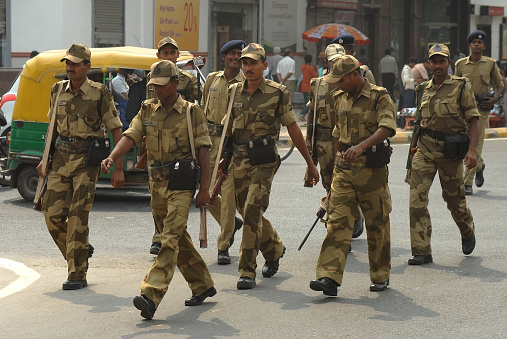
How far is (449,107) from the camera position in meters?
9.18

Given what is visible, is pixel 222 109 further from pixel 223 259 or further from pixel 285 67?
pixel 285 67

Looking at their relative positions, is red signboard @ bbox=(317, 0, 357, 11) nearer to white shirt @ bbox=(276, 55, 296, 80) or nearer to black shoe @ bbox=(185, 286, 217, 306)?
white shirt @ bbox=(276, 55, 296, 80)

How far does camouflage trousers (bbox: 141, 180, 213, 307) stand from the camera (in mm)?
6961

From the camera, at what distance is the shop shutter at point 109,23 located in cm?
2537

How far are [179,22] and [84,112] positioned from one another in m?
18.2

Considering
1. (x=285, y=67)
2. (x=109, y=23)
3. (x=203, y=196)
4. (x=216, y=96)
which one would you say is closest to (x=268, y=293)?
(x=203, y=196)

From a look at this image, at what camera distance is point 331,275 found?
7562mm

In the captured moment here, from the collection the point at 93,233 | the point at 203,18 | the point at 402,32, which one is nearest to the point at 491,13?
the point at 402,32

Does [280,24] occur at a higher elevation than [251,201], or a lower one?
higher

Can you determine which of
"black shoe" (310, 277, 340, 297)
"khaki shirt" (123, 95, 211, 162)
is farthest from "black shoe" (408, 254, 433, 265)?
"khaki shirt" (123, 95, 211, 162)

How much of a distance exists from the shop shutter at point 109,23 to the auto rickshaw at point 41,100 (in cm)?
1260

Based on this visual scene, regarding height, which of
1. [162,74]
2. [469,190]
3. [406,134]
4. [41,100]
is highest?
[162,74]

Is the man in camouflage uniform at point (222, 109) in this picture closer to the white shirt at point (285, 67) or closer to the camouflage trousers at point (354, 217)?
the camouflage trousers at point (354, 217)

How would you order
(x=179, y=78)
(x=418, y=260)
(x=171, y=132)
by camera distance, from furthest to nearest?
1. (x=179, y=78)
2. (x=418, y=260)
3. (x=171, y=132)
